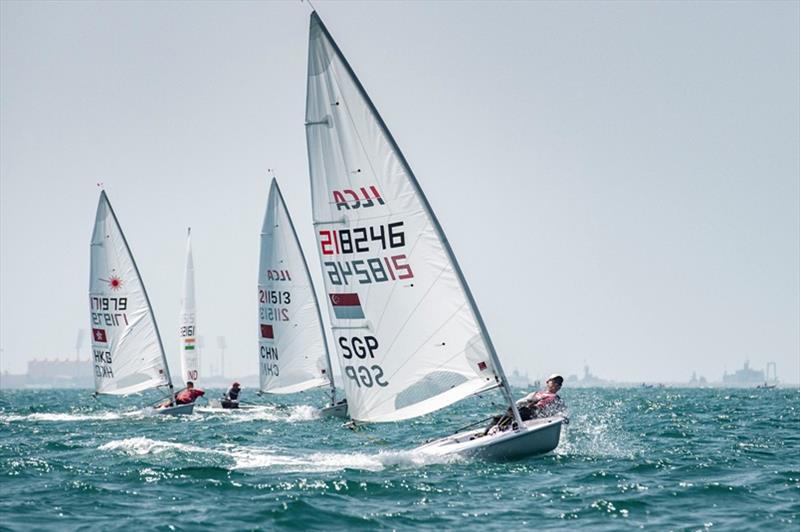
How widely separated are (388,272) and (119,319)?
74.8 ft

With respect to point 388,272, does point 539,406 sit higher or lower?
lower

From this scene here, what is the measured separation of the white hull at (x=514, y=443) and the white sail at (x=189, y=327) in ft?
111

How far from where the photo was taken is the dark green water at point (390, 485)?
1343 centimetres

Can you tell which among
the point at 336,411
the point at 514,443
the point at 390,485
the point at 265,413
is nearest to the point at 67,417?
the point at 265,413

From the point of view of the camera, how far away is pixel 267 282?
41156 millimetres

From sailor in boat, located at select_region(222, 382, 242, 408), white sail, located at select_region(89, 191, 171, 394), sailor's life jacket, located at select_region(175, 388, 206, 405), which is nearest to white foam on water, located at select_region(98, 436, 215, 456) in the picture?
sailor's life jacket, located at select_region(175, 388, 206, 405)

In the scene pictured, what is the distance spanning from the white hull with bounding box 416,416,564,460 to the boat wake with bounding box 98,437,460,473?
29 cm

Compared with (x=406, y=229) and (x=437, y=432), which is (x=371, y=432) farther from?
(x=406, y=229)

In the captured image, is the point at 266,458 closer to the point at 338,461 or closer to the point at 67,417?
the point at 338,461

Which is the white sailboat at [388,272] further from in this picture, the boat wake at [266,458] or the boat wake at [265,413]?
the boat wake at [265,413]

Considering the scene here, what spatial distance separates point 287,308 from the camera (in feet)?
134

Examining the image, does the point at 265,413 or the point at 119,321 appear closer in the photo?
the point at 119,321

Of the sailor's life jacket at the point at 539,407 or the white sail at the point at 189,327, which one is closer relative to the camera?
the sailor's life jacket at the point at 539,407

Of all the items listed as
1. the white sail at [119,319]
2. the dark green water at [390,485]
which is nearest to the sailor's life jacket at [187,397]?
the white sail at [119,319]
